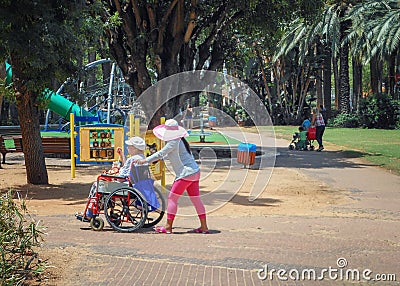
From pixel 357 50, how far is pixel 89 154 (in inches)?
1315

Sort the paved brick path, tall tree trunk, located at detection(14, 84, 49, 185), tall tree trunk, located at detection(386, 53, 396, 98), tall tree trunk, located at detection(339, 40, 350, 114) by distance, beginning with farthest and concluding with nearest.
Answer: tall tree trunk, located at detection(386, 53, 396, 98) < tall tree trunk, located at detection(339, 40, 350, 114) < tall tree trunk, located at detection(14, 84, 49, 185) < the paved brick path

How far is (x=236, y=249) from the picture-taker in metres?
7.62

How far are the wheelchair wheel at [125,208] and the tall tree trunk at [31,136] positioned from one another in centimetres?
597

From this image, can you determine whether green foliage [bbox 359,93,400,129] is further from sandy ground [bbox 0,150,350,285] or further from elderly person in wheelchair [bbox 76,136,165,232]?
elderly person in wheelchair [bbox 76,136,165,232]

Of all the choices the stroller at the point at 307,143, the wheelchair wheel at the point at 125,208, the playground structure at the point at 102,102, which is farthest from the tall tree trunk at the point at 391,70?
the wheelchair wheel at the point at 125,208

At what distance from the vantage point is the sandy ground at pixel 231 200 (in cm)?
1123

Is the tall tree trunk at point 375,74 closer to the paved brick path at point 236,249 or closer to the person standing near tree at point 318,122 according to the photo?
the person standing near tree at point 318,122

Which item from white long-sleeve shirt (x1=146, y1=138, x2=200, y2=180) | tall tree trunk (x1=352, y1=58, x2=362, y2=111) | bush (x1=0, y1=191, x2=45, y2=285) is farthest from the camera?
tall tree trunk (x1=352, y1=58, x2=362, y2=111)

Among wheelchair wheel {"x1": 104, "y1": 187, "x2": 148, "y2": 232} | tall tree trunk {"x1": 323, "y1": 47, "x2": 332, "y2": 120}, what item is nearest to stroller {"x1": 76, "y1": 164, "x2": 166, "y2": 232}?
wheelchair wheel {"x1": 104, "y1": 187, "x2": 148, "y2": 232}

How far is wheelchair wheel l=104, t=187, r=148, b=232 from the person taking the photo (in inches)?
347

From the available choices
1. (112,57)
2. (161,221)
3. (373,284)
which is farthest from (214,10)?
(373,284)
